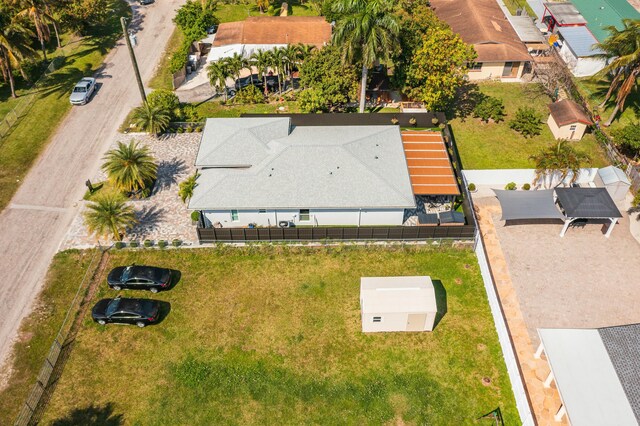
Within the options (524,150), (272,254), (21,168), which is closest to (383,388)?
(272,254)

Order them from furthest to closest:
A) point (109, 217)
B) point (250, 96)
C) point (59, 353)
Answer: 1. point (250, 96)
2. point (109, 217)
3. point (59, 353)

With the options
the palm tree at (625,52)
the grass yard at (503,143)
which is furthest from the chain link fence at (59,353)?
the palm tree at (625,52)

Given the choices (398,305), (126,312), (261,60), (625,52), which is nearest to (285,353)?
(398,305)

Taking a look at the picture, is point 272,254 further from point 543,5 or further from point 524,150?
point 543,5

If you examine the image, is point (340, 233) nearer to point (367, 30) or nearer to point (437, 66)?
point (367, 30)

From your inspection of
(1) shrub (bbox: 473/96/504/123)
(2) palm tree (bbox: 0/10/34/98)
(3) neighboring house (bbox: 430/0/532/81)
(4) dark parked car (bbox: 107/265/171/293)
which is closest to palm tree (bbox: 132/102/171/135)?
(2) palm tree (bbox: 0/10/34/98)

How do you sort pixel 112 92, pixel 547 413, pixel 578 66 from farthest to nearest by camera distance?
1. pixel 578 66
2. pixel 112 92
3. pixel 547 413
